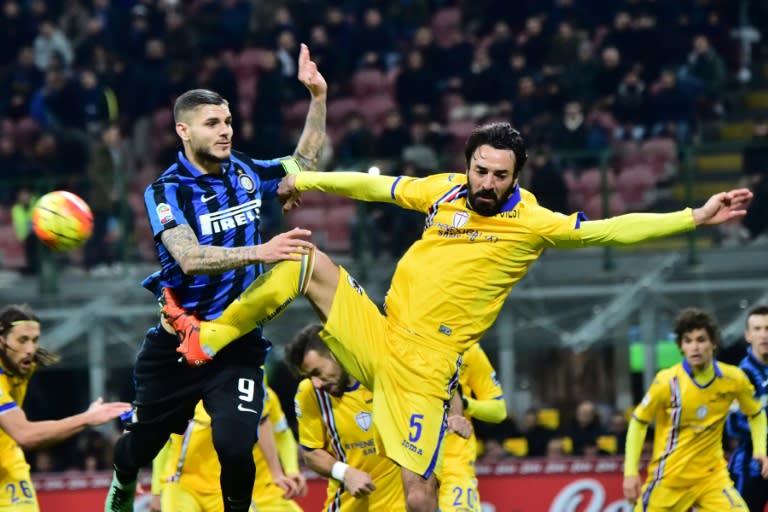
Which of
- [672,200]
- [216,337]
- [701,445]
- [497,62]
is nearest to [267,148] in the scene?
[497,62]

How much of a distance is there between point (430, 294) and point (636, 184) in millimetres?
7003

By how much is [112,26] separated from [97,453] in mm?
7077

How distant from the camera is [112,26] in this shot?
1977 centimetres

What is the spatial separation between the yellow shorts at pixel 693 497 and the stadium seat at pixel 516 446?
3.54m

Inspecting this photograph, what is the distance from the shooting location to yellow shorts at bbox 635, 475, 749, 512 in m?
10.3

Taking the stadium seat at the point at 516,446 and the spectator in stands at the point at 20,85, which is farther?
the spectator in stands at the point at 20,85

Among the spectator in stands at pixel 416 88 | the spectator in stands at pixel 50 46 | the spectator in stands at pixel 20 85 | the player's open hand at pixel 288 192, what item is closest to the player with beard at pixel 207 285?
the player's open hand at pixel 288 192

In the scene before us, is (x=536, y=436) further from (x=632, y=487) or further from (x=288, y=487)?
(x=288, y=487)

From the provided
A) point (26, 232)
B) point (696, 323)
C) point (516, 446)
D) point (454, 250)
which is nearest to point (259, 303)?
point (454, 250)

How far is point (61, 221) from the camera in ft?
27.7

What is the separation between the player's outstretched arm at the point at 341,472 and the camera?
349 inches

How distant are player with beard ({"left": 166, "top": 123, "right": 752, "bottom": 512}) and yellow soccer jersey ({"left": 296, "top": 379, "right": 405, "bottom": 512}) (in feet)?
4.29

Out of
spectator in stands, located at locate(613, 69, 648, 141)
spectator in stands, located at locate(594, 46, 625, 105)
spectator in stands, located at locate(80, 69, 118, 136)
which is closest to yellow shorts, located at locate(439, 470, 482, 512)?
spectator in stands, located at locate(613, 69, 648, 141)

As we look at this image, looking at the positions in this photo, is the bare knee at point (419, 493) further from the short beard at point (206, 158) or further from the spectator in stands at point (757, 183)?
the spectator in stands at point (757, 183)
